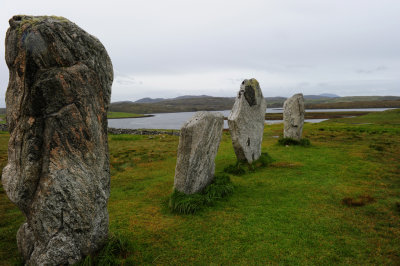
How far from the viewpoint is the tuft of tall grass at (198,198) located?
8.99 m

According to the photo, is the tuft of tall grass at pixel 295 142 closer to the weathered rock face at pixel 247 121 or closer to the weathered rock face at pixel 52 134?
the weathered rock face at pixel 247 121

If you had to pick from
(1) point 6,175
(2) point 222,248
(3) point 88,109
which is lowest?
(2) point 222,248

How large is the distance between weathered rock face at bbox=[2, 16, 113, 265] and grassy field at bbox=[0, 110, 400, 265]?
1.61 m

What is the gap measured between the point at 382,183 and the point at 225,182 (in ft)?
23.7

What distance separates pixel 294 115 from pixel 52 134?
1899 centimetres

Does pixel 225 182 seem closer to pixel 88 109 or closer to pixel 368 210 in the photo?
pixel 368 210

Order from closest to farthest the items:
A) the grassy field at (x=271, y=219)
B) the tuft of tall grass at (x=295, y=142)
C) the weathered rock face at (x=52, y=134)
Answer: the weathered rock face at (x=52, y=134) < the grassy field at (x=271, y=219) < the tuft of tall grass at (x=295, y=142)

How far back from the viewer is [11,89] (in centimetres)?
549

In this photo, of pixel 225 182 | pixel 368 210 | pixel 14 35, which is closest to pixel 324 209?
pixel 368 210

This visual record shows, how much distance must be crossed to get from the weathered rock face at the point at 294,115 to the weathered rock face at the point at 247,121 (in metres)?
6.13

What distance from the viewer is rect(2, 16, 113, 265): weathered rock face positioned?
5.15m

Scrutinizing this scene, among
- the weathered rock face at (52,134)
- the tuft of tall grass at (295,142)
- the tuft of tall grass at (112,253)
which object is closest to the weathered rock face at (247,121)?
the tuft of tall grass at (295,142)

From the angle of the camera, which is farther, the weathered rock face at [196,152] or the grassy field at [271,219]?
the weathered rock face at [196,152]

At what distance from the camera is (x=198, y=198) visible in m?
9.50
